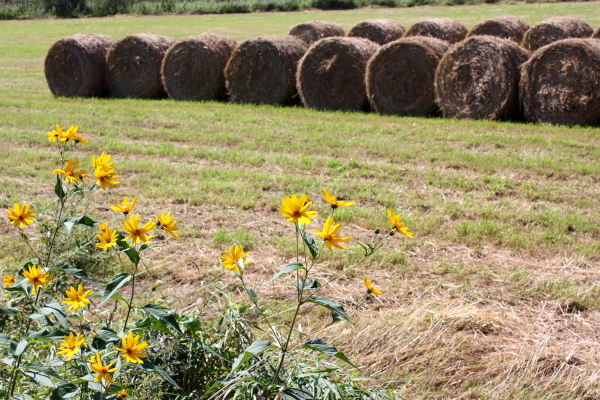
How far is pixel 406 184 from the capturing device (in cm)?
660

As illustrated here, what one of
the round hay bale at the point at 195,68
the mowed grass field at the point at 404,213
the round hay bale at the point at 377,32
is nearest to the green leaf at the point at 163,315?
the mowed grass field at the point at 404,213

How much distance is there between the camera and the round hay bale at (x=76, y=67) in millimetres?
13289

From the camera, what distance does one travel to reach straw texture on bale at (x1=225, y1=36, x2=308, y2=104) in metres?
12.1

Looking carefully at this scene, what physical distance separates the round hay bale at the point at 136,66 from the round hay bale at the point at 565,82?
24.9 ft

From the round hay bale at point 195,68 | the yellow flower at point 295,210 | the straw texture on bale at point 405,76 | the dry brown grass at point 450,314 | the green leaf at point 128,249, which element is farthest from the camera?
the round hay bale at point 195,68

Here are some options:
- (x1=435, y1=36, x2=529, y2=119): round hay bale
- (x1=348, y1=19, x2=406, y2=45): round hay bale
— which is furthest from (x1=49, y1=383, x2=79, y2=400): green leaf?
(x1=348, y1=19, x2=406, y2=45): round hay bale

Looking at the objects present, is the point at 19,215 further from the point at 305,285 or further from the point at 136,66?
the point at 136,66

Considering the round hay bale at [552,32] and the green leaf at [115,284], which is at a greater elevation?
the round hay bale at [552,32]

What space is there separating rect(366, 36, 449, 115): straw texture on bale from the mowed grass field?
697mm

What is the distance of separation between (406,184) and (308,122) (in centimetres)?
366

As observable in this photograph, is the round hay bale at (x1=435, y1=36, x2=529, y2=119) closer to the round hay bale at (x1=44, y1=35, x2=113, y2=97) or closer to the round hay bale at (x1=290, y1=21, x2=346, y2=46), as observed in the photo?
the round hay bale at (x1=290, y1=21, x2=346, y2=46)

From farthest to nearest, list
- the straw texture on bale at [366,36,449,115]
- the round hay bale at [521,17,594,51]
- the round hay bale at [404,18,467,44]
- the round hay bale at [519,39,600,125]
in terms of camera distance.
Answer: the round hay bale at [404,18,467,44] < the round hay bale at [521,17,594,51] < the straw texture on bale at [366,36,449,115] < the round hay bale at [519,39,600,125]

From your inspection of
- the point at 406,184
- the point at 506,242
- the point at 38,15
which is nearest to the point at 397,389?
the point at 506,242

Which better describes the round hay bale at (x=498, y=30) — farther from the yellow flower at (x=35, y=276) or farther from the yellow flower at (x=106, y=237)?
the yellow flower at (x=35, y=276)
